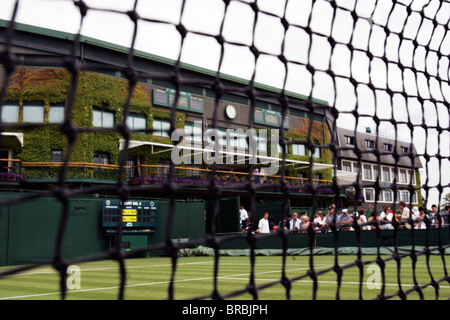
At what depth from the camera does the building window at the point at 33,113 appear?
2182 centimetres

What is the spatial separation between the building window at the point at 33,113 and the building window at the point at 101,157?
3.37 meters

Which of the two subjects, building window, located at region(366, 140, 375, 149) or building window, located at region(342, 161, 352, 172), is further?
building window, located at region(366, 140, 375, 149)

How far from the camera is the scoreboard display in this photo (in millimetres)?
13695

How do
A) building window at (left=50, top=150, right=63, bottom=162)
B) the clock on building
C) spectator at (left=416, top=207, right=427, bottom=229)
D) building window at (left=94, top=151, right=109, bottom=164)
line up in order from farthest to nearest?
the clock on building → building window at (left=94, top=151, right=109, bottom=164) → building window at (left=50, top=150, right=63, bottom=162) → spectator at (left=416, top=207, right=427, bottom=229)

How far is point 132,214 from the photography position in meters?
14.6

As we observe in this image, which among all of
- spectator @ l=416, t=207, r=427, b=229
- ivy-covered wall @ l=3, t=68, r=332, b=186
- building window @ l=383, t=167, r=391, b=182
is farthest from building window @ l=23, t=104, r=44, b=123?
building window @ l=383, t=167, r=391, b=182

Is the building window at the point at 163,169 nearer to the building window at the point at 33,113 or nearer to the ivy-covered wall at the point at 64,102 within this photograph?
the ivy-covered wall at the point at 64,102

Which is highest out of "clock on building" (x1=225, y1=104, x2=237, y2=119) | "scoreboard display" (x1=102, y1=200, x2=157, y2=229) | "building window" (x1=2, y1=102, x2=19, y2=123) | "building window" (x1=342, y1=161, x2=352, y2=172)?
"clock on building" (x1=225, y1=104, x2=237, y2=119)

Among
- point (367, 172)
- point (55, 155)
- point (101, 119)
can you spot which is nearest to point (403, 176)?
point (367, 172)

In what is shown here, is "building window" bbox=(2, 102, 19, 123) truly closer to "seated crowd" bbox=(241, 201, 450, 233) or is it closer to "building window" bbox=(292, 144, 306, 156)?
Result: "seated crowd" bbox=(241, 201, 450, 233)

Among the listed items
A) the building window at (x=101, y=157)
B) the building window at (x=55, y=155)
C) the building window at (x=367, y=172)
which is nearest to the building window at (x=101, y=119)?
the building window at (x=101, y=157)

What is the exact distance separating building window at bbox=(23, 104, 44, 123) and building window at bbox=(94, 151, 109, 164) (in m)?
3.37
